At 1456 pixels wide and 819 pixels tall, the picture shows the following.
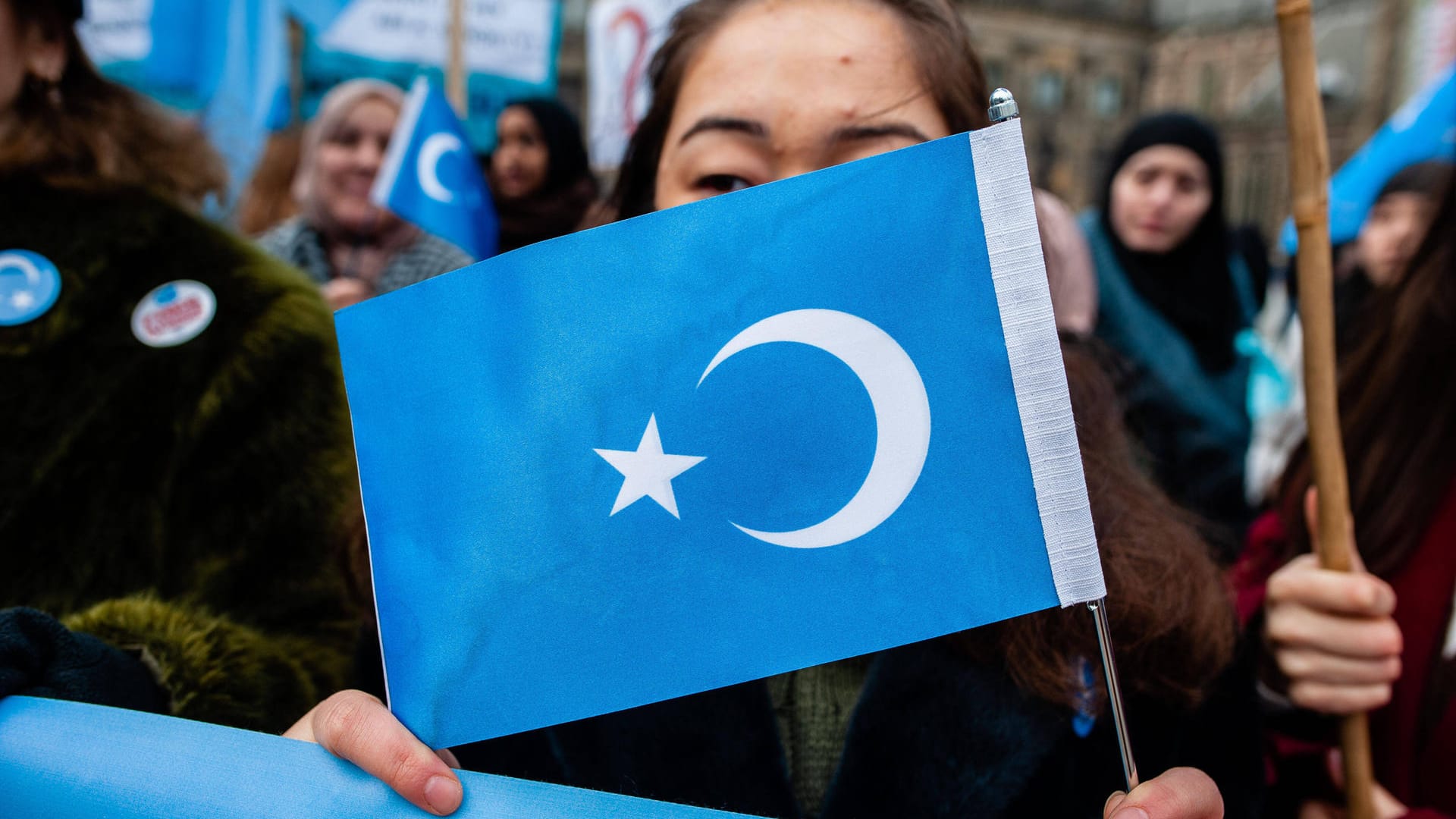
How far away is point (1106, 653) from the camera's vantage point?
809 millimetres

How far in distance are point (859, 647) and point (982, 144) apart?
424mm

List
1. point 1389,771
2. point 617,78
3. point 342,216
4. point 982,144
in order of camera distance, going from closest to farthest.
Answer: point 982,144 < point 1389,771 < point 342,216 < point 617,78

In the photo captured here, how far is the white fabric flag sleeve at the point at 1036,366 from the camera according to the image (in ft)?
2.52

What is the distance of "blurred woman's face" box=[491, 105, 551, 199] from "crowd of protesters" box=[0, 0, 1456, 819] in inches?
78.7

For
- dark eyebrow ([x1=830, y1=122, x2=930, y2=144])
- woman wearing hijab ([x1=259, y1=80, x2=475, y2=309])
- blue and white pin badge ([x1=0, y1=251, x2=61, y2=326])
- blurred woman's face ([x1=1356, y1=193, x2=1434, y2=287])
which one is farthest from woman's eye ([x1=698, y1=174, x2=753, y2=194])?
blurred woman's face ([x1=1356, y1=193, x2=1434, y2=287])

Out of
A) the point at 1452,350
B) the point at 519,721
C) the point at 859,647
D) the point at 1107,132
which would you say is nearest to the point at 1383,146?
the point at 1452,350

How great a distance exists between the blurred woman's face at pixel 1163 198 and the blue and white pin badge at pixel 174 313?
124 inches

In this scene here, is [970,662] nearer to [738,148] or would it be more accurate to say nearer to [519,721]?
→ [519,721]

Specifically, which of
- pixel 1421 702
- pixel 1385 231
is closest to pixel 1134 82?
pixel 1385 231

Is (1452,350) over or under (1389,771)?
over

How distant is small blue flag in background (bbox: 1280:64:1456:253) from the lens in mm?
1898

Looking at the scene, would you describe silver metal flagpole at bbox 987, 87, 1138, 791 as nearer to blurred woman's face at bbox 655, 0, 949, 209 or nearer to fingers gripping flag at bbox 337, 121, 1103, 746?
fingers gripping flag at bbox 337, 121, 1103, 746

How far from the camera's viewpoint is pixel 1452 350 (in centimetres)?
147

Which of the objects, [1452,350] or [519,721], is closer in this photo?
[519,721]
